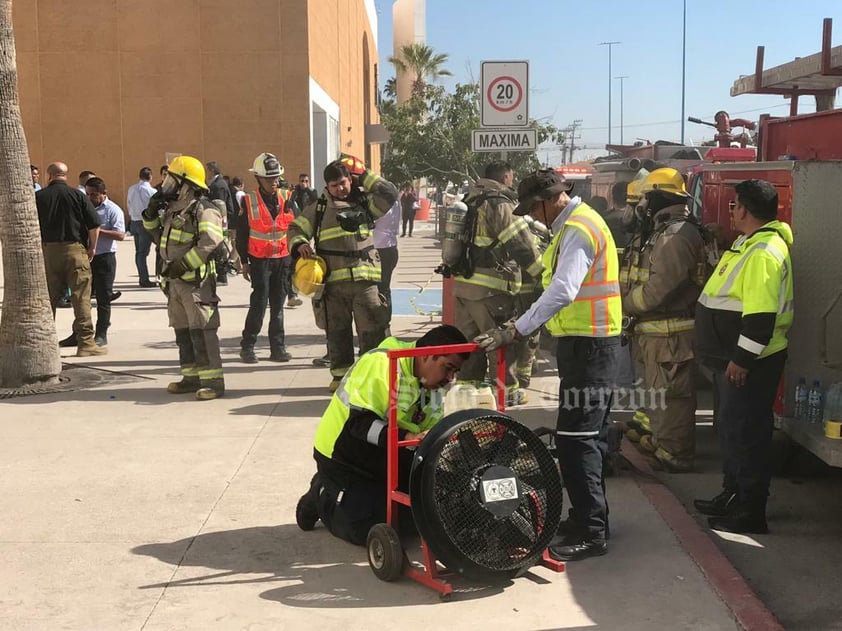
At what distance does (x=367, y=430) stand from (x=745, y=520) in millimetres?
2251

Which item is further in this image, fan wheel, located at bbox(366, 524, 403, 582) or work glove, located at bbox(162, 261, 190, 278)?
work glove, located at bbox(162, 261, 190, 278)

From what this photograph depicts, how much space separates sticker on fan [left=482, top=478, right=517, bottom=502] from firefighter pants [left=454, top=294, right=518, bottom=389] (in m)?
3.18

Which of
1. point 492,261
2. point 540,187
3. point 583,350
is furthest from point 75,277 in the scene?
point 583,350

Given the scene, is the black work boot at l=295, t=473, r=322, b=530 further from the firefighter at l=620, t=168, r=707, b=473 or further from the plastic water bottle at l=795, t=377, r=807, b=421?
the plastic water bottle at l=795, t=377, r=807, b=421

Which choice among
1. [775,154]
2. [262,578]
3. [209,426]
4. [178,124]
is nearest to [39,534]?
[262,578]

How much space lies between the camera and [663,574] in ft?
15.7

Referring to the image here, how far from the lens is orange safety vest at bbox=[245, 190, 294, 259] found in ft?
33.2

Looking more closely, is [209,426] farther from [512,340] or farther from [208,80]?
[208,80]

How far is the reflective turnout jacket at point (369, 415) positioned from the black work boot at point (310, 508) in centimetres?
18

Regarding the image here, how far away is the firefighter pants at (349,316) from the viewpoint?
8320 millimetres

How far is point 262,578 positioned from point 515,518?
1223 millimetres

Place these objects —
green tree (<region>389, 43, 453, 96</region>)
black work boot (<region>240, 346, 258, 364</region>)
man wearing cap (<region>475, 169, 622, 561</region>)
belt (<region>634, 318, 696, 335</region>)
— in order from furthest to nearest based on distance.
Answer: green tree (<region>389, 43, 453, 96</region>), black work boot (<region>240, 346, 258, 364</region>), belt (<region>634, 318, 696, 335</region>), man wearing cap (<region>475, 169, 622, 561</region>)

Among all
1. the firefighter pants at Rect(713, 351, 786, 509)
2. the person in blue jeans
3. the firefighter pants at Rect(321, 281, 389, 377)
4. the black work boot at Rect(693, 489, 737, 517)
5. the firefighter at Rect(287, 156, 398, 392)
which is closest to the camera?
the firefighter pants at Rect(713, 351, 786, 509)

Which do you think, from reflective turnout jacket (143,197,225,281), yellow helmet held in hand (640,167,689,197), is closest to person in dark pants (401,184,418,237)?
reflective turnout jacket (143,197,225,281)
